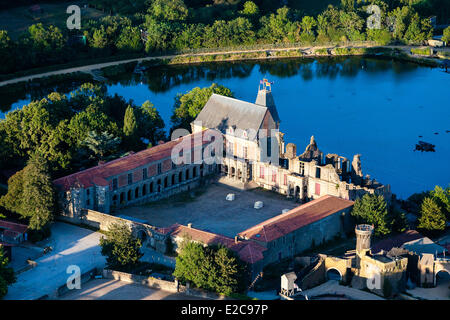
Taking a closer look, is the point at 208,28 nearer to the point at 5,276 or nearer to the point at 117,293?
the point at 117,293

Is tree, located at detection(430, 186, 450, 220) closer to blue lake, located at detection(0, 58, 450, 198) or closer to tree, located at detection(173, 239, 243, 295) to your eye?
blue lake, located at detection(0, 58, 450, 198)

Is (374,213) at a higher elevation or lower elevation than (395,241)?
higher

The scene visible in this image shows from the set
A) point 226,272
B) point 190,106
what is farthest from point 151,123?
point 226,272

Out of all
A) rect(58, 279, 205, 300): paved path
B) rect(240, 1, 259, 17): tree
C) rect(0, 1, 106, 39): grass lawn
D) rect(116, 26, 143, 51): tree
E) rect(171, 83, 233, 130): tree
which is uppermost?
rect(240, 1, 259, 17): tree

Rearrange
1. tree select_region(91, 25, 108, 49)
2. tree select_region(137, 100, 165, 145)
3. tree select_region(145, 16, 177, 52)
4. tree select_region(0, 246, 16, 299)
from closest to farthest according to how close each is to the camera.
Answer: tree select_region(0, 246, 16, 299), tree select_region(137, 100, 165, 145), tree select_region(91, 25, 108, 49), tree select_region(145, 16, 177, 52)

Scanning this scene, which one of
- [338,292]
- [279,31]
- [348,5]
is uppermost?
[348,5]

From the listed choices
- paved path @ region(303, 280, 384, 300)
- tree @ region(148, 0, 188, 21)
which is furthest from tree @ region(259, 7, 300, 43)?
paved path @ region(303, 280, 384, 300)
